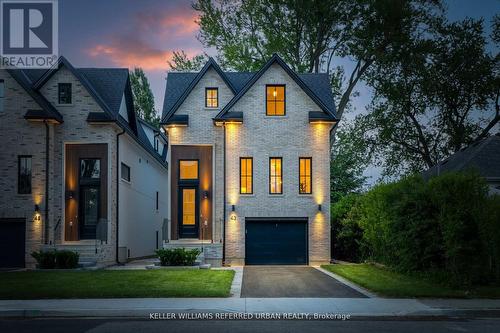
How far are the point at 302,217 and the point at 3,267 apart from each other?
14.6 metres

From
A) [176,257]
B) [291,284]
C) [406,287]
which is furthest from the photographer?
[176,257]

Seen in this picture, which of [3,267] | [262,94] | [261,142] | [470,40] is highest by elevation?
[470,40]

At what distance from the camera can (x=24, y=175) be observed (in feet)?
94.8

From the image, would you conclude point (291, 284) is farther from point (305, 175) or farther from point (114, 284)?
point (305, 175)

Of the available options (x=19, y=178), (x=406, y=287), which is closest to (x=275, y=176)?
(x=19, y=178)

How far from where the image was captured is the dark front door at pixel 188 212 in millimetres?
30406

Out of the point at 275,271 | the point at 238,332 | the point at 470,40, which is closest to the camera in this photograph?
the point at 238,332

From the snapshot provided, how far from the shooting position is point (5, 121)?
2883 centimetres

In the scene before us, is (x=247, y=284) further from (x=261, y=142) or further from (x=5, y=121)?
(x=5, y=121)

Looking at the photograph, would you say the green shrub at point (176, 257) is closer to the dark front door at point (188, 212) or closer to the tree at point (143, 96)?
the dark front door at point (188, 212)

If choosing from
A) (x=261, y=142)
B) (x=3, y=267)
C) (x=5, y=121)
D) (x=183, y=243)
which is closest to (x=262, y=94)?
(x=261, y=142)

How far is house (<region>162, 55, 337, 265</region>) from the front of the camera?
3011 centimetres

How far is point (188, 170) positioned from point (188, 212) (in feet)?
7.02

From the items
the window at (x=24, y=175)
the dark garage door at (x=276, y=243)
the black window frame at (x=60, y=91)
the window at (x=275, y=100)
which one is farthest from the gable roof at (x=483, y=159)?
the window at (x=24, y=175)
